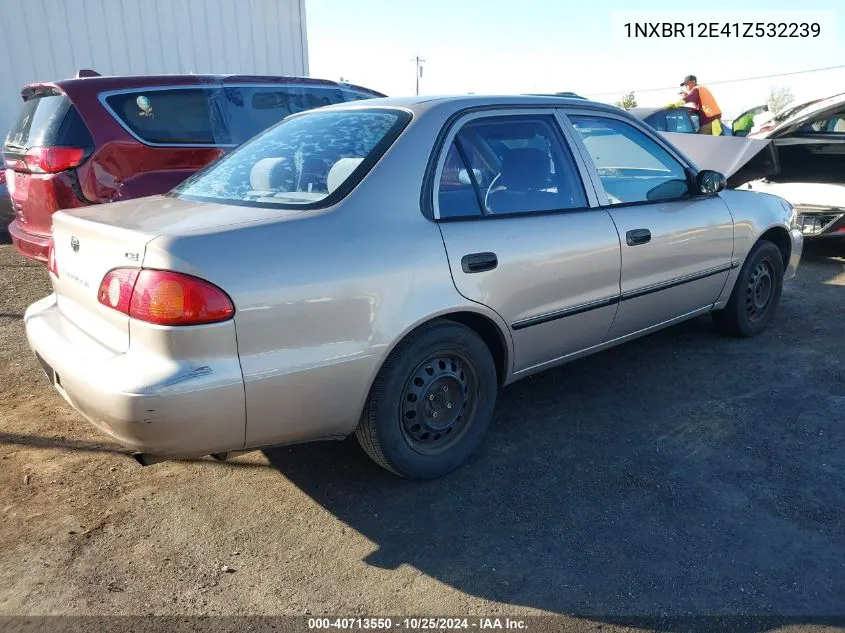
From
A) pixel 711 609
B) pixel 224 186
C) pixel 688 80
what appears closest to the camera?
pixel 711 609

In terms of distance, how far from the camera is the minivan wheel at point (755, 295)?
456 cm

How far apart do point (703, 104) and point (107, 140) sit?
9651 millimetres

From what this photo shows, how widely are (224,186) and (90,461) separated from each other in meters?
1.44

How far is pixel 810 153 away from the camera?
755 cm

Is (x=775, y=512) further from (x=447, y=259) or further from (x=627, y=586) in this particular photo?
(x=447, y=259)

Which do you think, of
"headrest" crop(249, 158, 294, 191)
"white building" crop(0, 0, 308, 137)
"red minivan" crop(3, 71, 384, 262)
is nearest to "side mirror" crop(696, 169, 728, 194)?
"headrest" crop(249, 158, 294, 191)

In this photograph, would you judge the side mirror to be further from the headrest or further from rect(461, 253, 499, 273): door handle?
the headrest

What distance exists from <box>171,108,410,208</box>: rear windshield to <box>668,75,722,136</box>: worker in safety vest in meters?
9.36

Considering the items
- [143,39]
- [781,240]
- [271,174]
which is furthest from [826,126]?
[143,39]

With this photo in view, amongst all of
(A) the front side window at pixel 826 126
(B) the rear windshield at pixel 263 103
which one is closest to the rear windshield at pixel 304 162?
(B) the rear windshield at pixel 263 103

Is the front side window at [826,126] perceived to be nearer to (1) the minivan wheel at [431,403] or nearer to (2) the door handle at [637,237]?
(2) the door handle at [637,237]

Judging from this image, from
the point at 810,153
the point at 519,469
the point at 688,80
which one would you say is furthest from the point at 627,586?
the point at 688,80

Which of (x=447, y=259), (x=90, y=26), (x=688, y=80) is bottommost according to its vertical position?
(x=447, y=259)

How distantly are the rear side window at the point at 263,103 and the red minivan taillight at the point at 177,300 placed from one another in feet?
12.1
